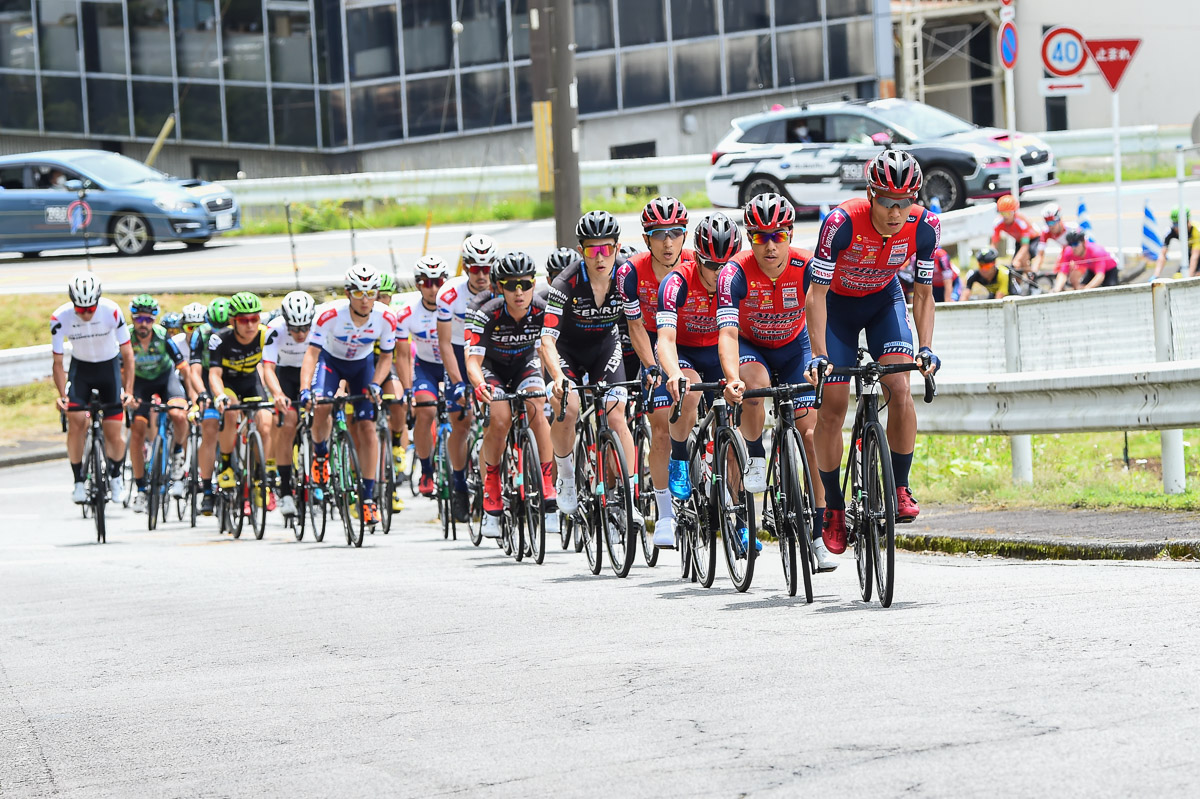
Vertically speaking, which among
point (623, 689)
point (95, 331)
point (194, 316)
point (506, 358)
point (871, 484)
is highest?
point (194, 316)

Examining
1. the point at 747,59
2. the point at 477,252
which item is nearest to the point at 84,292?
the point at 477,252

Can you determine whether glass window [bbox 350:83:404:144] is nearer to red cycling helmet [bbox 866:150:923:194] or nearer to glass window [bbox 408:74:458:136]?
glass window [bbox 408:74:458:136]

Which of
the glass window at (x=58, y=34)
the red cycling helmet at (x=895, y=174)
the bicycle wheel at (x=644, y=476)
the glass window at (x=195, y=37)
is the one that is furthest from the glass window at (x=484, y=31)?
the red cycling helmet at (x=895, y=174)

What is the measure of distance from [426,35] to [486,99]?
212 centimetres

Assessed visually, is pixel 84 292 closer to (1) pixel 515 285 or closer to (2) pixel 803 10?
(1) pixel 515 285

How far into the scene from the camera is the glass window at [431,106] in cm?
4372

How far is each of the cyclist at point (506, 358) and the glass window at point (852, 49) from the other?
31.8 metres

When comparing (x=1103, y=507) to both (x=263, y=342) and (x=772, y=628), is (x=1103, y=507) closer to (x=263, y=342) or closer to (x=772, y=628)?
(x=772, y=628)

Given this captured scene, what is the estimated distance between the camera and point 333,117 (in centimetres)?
4425

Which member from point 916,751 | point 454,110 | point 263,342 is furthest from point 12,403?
point 916,751

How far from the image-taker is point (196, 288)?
28031 mm

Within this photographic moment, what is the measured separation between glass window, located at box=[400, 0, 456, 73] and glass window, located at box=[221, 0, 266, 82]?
345 centimetres

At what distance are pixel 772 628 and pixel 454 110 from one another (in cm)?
3648

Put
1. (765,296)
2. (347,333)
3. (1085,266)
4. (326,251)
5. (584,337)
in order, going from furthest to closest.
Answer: (326,251) < (1085,266) < (347,333) < (584,337) < (765,296)
